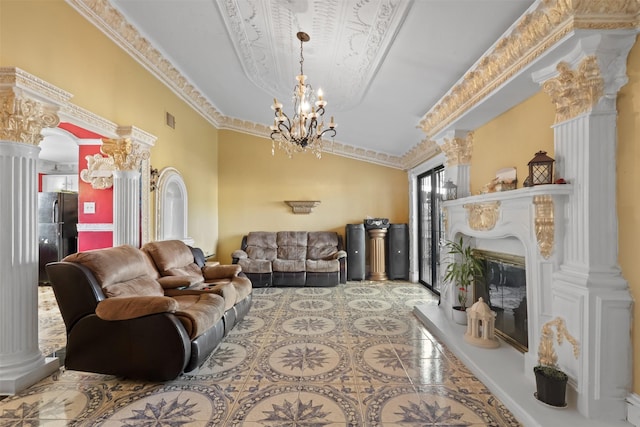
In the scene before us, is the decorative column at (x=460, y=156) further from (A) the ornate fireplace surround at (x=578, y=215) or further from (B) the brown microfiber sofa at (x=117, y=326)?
(B) the brown microfiber sofa at (x=117, y=326)

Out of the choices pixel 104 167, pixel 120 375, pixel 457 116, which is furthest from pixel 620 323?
pixel 104 167

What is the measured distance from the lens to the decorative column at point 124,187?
334 centimetres

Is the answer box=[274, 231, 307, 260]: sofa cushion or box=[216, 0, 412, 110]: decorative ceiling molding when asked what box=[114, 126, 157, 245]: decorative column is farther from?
box=[274, 231, 307, 260]: sofa cushion

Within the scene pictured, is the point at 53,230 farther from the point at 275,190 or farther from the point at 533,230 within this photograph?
the point at 533,230

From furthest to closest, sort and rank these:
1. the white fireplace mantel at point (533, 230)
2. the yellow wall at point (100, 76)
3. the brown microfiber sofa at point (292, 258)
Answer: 1. the brown microfiber sofa at point (292, 258)
2. the yellow wall at point (100, 76)
3. the white fireplace mantel at point (533, 230)

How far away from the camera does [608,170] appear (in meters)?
1.79

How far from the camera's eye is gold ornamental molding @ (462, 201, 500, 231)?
2703 millimetres

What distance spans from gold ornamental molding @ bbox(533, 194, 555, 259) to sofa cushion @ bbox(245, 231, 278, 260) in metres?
4.67

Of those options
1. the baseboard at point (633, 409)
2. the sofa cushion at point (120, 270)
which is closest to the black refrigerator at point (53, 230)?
the sofa cushion at point (120, 270)

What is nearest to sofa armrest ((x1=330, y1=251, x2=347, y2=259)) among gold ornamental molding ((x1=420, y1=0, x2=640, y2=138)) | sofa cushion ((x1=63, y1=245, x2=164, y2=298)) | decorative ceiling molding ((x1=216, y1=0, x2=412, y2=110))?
decorative ceiling molding ((x1=216, y1=0, x2=412, y2=110))

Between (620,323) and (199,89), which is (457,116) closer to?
(620,323)

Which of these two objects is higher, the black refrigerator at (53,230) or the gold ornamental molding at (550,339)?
the black refrigerator at (53,230)

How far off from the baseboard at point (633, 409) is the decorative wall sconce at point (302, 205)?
16.8 ft

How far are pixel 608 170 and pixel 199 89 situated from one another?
207 inches
